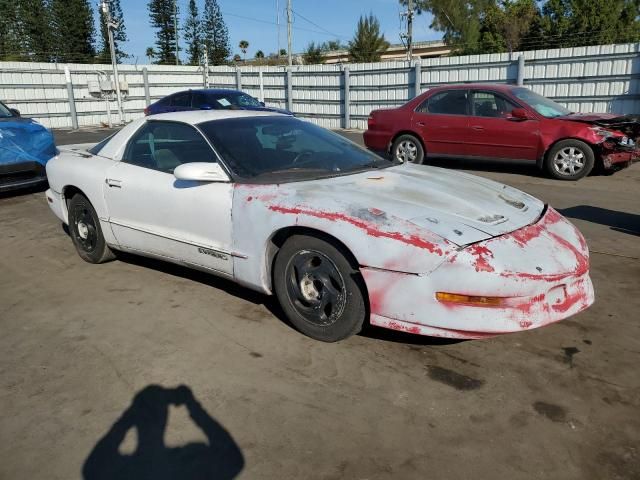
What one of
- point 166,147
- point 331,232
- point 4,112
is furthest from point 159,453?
point 4,112

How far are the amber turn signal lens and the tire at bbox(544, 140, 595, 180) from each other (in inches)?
253

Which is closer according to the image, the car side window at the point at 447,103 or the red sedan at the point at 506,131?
the red sedan at the point at 506,131

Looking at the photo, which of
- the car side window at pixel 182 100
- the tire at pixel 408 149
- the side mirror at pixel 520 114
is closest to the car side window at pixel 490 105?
the side mirror at pixel 520 114

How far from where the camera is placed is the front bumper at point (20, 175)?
289 inches

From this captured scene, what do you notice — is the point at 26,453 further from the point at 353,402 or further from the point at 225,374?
the point at 353,402

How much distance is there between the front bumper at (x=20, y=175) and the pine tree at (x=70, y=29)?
44.7 m

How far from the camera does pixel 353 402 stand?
8.57ft

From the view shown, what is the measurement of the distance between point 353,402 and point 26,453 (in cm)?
142

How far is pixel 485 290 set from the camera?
8.87 feet

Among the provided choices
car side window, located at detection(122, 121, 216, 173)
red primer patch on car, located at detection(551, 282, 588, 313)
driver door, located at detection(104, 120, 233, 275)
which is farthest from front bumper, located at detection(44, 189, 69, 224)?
red primer patch on car, located at detection(551, 282, 588, 313)

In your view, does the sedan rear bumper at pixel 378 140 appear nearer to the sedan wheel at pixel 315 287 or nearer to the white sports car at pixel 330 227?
the white sports car at pixel 330 227

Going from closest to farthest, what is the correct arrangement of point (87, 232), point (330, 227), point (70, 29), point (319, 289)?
point (330, 227), point (319, 289), point (87, 232), point (70, 29)

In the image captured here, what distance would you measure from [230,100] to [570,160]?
25.3 feet

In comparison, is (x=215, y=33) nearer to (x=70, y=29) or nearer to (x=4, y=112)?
(x=70, y=29)
